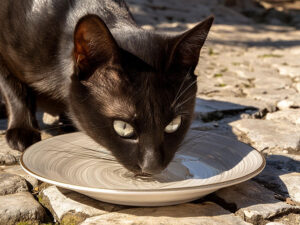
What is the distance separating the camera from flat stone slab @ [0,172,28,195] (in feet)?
5.86

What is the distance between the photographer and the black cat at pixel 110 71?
5.48 feet

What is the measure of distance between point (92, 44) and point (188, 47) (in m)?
0.41

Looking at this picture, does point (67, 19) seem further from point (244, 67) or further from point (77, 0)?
point (244, 67)

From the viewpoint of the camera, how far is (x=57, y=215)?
5.22 feet

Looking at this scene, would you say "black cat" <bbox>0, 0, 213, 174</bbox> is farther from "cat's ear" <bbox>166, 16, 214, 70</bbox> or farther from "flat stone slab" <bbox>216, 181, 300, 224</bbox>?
"flat stone slab" <bbox>216, 181, 300, 224</bbox>

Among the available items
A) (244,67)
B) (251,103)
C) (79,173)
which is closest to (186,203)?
(79,173)

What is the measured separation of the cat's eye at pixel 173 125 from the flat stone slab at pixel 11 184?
2.13ft

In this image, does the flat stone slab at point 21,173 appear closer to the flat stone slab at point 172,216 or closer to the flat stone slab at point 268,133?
the flat stone slab at point 172,216

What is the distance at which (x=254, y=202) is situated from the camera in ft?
5.57

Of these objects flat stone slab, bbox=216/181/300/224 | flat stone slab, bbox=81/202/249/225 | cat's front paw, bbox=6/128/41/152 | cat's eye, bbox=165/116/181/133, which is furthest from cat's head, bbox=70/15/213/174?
cat's front paw, bbox=6/128/41/152

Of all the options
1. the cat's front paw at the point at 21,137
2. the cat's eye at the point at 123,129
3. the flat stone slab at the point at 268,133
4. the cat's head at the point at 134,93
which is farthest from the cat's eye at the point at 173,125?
the cat's front paw at the point at 21,137

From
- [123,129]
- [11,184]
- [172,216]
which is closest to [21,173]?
[11,184]

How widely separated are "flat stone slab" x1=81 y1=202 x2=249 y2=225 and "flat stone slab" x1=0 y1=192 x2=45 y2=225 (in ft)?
0.64

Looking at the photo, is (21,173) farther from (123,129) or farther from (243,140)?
(243,140)
